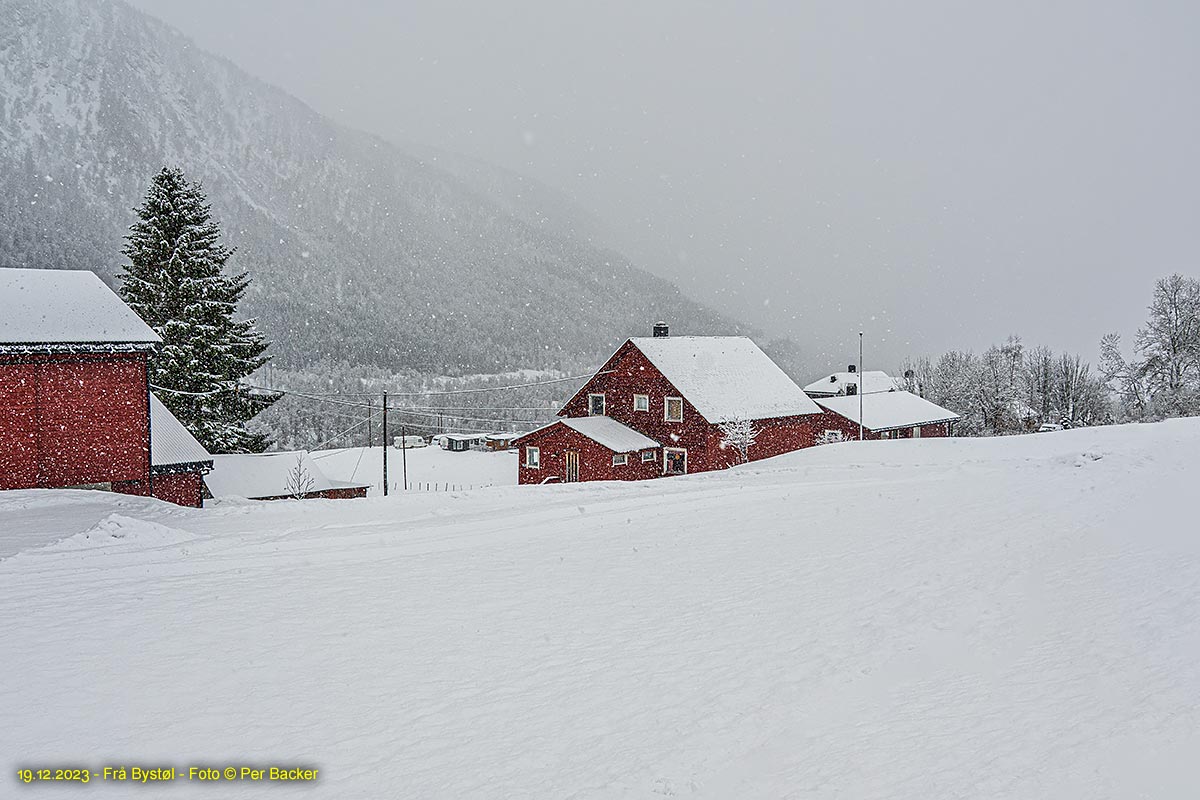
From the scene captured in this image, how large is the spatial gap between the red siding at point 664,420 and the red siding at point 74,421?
25413 mm

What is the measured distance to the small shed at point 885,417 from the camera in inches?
2111

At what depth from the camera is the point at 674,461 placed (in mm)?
41344

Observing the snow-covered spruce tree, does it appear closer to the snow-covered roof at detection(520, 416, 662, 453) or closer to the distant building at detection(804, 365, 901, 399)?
the snow-covered roof at detection(520, 416, 662, 453)

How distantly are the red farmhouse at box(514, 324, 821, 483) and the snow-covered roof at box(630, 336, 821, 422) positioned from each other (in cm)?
7

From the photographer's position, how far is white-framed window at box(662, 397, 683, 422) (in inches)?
1607

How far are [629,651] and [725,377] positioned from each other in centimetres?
3522

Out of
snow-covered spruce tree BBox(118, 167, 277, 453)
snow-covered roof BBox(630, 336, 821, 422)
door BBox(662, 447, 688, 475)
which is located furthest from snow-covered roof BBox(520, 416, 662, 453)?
snow-covered spruce tree BBox(118, 167, 277, 453)

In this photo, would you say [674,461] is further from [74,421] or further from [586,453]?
[74,421]

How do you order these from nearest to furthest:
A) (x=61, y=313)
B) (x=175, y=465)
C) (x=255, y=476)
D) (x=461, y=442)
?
1. (x=61, y=313)
2. (x=175, y=465)
3. (x=255, y=476)
4. (x=461, y=442)

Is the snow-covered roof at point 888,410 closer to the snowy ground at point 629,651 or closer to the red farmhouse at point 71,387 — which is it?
the snowy ground at point 629,651

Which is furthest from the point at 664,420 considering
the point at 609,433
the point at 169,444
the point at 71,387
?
the point at 71,387

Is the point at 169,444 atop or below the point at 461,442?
atop

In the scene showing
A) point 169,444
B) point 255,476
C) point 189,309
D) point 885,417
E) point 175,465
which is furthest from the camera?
point 885,417

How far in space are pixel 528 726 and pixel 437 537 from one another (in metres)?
8.33
